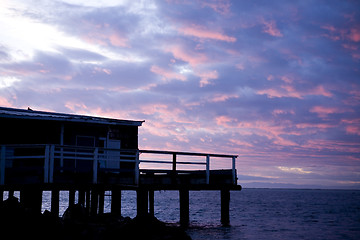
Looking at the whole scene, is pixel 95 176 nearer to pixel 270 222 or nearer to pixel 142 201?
pixel 142 201

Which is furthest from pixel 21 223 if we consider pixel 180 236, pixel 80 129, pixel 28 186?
pixel 80 129

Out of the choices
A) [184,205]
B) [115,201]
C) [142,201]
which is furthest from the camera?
[184,205]

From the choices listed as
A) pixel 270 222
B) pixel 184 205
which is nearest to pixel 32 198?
pixel 184 205

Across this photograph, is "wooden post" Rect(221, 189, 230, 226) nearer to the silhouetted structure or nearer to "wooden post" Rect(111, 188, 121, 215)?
the silhouetted structure

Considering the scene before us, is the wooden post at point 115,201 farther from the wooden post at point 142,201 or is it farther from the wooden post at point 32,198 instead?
the wooden post at point 32,198

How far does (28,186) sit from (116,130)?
836cm

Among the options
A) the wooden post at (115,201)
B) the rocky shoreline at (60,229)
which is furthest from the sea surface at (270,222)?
the rocky shoreline at (60,229)

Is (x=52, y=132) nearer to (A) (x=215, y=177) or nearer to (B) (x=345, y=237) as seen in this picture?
(A) (x=215, y=177)

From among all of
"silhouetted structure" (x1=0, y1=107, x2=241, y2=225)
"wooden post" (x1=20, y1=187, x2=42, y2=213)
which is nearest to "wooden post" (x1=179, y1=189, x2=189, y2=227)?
"silhouetted structure" (x1=0, y1=107, x2=241, y2=225)

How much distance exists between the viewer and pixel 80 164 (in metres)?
23.2

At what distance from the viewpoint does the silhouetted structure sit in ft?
56.0

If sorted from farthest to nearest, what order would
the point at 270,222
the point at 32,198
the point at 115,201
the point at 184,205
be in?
the point at 270,222 → the point at 184,205 → the point at 115,201 → the point at 32,198

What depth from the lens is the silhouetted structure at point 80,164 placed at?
56.0 ft

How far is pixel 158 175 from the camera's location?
800 inches
